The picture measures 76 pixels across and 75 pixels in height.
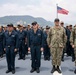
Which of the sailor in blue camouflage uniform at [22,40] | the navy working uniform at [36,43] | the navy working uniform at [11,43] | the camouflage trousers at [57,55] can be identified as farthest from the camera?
the sailor in blue camouflage uniform at [22,40]

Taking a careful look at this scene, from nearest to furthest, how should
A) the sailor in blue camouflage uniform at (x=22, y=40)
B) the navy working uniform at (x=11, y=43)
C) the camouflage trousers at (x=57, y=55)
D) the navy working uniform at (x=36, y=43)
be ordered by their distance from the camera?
the camouflage trousers at (x=57, y=55) → the navy working uniform at (x=11, y=43) → the navy working uniform at (x=36, y=43) → the sailor in blue camouflage uniform at (x=22, y=40)

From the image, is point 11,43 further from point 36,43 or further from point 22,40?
point 22,40

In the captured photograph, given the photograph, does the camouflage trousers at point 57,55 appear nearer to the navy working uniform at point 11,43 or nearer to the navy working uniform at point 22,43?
the navy working uniform at point 11,43

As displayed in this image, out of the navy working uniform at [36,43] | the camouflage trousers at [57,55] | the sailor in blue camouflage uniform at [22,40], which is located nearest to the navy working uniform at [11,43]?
the navy working uniform at [36,43]

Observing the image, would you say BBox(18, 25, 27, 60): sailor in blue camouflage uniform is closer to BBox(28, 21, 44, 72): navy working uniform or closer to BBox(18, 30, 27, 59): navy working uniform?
BBox(18, 30, 27, 59): navy working uniform

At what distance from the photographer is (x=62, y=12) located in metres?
21.2

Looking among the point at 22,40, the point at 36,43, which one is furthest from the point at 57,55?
the point at 22,40

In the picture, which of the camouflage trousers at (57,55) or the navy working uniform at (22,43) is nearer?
the camouflage trousers at (57,55)

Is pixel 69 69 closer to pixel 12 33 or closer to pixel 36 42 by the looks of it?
pixel 36 42

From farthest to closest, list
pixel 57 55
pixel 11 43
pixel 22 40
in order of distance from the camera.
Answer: pixel 22 40, pixel 11 43, pixel 57 55

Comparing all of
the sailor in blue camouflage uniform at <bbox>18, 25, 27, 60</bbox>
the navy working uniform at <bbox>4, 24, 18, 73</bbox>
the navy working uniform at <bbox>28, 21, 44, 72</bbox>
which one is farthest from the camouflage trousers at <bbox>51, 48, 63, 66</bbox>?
the sailor in blue camouflage uniform at <bbox>18, 25, 27, 60</bbox>

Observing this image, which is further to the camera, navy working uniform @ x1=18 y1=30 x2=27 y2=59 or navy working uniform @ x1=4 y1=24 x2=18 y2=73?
navy working uniform @ x1=18 y1=30 x2=27 y2=59

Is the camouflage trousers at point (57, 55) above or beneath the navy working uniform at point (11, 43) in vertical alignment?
beneath

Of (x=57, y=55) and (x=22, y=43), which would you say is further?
(x=22, y=43)
